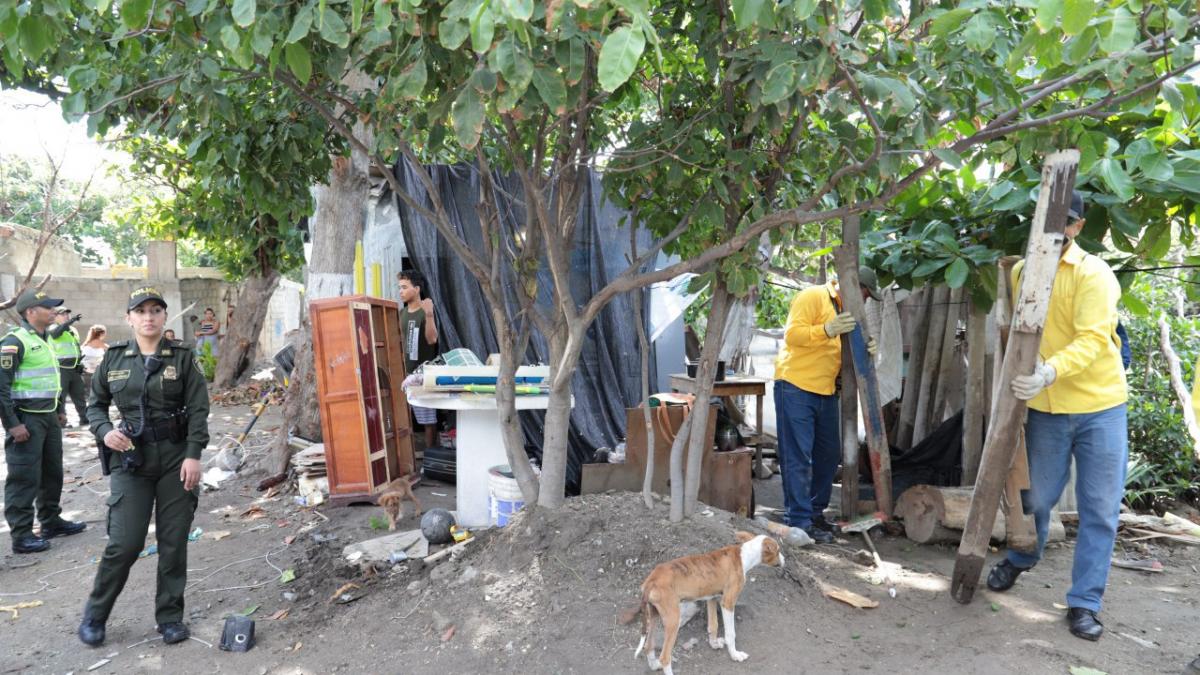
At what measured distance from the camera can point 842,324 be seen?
5.10 m

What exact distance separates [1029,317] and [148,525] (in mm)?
4481

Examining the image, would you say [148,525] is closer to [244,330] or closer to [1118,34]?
[1118,34]

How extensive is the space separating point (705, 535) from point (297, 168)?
3265 mm

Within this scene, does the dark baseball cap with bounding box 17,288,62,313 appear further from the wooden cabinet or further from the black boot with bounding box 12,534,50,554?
the wooden cabinet

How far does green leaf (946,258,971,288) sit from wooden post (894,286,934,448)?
1975 mm

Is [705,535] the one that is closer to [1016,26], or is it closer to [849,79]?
[849,79]

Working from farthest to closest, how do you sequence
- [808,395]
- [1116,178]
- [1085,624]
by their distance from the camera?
[808,395] → [1116,178] → [1085,624]

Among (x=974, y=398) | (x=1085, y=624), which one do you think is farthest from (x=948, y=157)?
(x=974, y=398)

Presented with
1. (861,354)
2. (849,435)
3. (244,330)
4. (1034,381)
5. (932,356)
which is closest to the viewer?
(1034,381)

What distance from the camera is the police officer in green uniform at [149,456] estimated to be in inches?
159

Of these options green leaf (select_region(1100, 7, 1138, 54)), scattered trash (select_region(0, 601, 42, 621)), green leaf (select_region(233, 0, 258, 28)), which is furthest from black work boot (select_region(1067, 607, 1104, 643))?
scattered trash (select_region(0, 601, 42, 621))

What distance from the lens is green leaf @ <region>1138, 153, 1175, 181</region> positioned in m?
4.03

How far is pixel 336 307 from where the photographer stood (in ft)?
20.3

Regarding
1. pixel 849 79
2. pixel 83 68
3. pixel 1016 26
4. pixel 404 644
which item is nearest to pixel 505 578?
pixel 404 644
